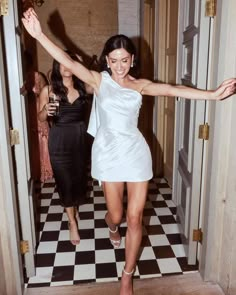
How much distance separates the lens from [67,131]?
2695 mm

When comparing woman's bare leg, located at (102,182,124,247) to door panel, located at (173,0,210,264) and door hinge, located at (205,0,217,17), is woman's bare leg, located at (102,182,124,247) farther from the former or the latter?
door hinge, located at (205,0,217,17)

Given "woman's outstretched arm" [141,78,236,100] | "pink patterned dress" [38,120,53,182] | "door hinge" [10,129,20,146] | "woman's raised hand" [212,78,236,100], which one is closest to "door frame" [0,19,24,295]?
"door hinge" [10,129,20,146]

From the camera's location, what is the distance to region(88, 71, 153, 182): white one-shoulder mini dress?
82.7 inches

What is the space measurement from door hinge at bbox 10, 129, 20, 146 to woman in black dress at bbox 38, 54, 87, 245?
0.47 meters

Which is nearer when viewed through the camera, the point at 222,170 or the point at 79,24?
the point at 222,170

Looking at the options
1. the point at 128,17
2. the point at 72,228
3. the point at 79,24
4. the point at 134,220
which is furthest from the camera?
the point at 79,24

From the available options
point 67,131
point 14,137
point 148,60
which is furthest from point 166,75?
point 14,137

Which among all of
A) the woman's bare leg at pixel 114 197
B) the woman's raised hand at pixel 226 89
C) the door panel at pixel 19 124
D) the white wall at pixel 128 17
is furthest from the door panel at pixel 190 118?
the white wall at pixel 128 17

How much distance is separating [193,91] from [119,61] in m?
0.50

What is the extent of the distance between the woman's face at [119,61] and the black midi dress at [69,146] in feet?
2.15

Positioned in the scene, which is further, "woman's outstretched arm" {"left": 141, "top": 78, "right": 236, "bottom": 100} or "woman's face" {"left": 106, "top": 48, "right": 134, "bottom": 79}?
"woman's face" {"left": 106, "top": 48, "right": 134, "bottom": 79}

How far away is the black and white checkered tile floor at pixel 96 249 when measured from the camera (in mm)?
2479

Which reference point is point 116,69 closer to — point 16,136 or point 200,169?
point 16,136

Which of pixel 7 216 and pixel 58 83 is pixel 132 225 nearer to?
pixel 7 216
